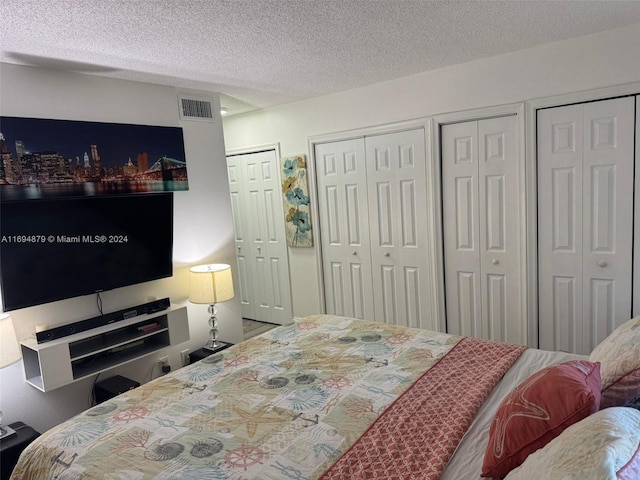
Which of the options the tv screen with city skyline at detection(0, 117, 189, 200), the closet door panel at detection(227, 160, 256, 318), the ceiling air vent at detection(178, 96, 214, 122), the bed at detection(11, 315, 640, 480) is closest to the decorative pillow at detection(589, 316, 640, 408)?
the bed at detection(11, 315, 640, 480)

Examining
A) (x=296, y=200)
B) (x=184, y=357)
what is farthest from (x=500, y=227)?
(x=184, y=357)

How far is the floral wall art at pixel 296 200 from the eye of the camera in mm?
4410

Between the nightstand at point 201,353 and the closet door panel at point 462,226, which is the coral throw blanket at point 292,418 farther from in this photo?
the closet door panel at point 462,226

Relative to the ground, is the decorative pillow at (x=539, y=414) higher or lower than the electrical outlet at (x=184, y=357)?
higher

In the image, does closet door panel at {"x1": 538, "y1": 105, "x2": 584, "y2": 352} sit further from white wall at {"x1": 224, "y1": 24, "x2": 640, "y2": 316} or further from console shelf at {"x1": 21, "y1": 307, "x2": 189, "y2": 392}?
console shelf at {"x1": 21, "y1": 307, "x2": 189, "y2": 392}

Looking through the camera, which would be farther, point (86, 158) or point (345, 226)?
point (345, 226)

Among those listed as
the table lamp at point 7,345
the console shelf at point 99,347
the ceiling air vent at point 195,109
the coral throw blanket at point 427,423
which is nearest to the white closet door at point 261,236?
the ceiling air vent at point 195,109

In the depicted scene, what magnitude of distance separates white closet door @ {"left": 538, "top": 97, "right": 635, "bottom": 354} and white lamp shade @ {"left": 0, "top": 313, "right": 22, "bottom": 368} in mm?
3442

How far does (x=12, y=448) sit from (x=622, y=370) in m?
2.85

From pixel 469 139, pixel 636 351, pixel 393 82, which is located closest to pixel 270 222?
pixel 393 82

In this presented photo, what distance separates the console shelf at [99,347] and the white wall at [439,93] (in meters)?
1.73

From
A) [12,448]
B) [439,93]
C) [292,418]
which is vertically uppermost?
[439,93]

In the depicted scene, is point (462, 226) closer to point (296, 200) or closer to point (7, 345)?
point (296, 200)

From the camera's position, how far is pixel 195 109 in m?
3.62
